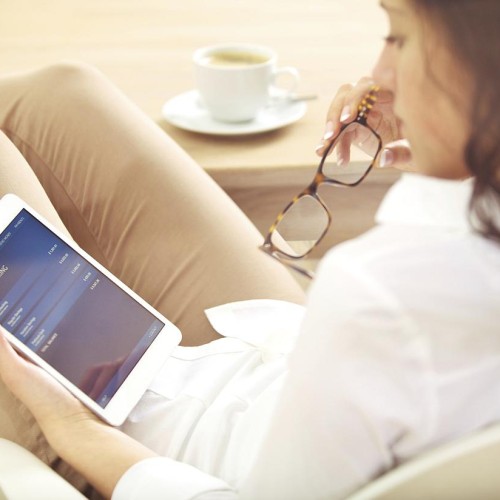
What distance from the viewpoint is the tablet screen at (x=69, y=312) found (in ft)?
2.45

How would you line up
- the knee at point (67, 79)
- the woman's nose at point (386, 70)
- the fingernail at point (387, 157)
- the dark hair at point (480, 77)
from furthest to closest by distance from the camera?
the knee at point (67, 79) < the fingernail at point (387, 157) < the woman's nose at point (386, 70) < the dark hair at point (480, 77)

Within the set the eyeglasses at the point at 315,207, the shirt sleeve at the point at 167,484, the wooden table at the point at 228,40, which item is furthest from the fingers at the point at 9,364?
the wooden table at the point at 228,40

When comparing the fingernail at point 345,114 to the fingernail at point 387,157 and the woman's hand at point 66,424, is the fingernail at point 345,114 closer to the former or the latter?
the fingernail at point 387,157

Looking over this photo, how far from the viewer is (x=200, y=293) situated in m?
0.91

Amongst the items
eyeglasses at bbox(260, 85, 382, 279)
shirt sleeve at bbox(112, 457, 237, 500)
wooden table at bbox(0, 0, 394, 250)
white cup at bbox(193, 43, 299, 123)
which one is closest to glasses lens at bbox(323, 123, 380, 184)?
eyeglasses at bbox(260, 85, 382, 279)

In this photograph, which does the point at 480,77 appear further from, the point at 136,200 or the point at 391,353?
the point at 136,200

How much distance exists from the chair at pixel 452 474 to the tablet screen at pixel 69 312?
14.1 inches

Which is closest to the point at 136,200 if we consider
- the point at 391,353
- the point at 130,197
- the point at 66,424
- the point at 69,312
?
the point at 130,197

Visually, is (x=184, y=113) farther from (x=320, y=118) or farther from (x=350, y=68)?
(x=350, y=68)

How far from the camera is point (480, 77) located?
0.43m

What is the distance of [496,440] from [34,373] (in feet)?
1.44

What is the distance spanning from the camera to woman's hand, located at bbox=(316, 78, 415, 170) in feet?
2.72

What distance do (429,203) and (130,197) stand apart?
570 mm

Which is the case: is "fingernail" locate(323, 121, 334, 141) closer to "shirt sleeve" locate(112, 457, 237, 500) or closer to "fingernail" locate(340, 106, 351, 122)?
"fingernail" locate(340, 106, 351, 122)
